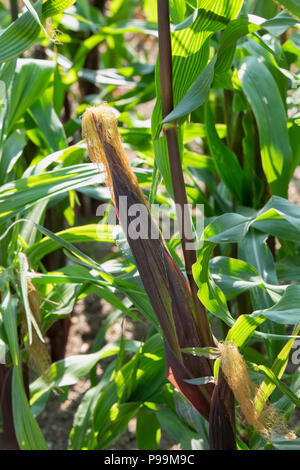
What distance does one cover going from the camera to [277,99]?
0.80 meters

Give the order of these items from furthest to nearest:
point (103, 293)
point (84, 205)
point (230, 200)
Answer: point (84, 205), point (230, 200), point (103, 293)

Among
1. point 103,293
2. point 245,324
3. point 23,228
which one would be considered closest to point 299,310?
point 245,324

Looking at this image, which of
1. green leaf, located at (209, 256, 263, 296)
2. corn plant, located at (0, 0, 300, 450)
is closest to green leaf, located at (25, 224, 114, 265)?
corn plant, located at (0, 0, 300, 450)

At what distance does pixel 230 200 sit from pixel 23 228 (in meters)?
0.36

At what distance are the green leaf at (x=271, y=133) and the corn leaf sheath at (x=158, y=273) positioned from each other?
269 millimetres

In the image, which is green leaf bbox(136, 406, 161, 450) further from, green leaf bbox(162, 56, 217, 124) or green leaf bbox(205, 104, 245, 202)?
green leaf bbox(162, 56, 217, 124)

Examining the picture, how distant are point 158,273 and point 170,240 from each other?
0.95ft

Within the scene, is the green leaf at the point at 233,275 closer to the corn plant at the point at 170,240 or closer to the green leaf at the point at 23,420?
the corn plant at the point at 170,240

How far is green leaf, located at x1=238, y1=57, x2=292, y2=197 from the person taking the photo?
0.78 metres

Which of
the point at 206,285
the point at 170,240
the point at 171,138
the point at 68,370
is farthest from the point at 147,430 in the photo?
the point at 171,138

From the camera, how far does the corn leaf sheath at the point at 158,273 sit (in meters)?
0.54

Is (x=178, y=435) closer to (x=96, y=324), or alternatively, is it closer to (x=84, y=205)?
(x=96, y=324)

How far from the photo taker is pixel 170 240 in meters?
0.84

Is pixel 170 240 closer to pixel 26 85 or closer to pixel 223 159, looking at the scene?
pixel 223 159
